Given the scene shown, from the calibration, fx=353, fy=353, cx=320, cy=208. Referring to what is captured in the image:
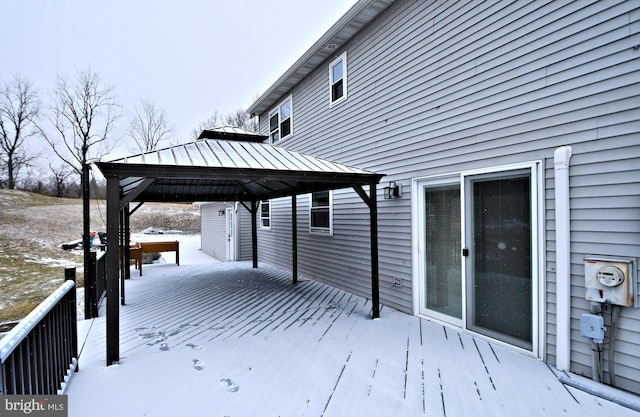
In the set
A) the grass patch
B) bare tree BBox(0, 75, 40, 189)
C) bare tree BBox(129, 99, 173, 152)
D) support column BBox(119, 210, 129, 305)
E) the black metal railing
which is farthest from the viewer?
bare tree BBox(129, 99, 173, 152)

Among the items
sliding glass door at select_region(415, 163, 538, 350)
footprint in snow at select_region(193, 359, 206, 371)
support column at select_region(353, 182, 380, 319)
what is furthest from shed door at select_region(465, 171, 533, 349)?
footprint in snow at select_region(193, 359, 206, 371)

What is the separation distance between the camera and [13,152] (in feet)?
96.2

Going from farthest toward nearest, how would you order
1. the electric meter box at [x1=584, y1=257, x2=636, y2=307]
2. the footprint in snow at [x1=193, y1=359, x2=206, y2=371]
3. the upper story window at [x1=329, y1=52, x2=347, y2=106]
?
the upper story window at [x1=329, y1=52, x2=347, y2=106] < the footprint in snow at [x1=193, y1=359, x2=206, y2=371] < the electric meter box at [x1=584, y1=257, x2=636, y2=307]

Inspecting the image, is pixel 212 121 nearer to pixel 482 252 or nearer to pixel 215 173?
pixel 215 173

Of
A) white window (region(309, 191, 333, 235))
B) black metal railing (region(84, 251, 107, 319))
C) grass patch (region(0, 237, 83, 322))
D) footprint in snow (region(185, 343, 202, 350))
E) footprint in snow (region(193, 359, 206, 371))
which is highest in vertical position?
white window (region(309, 191, 333, 235))

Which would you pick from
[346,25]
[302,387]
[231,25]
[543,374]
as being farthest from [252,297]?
[231,25]

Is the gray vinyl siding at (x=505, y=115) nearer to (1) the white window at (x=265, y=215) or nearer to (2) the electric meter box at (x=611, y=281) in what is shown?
(2) the electric meter box at (x=611, y=281)

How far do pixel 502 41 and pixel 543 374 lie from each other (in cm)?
338

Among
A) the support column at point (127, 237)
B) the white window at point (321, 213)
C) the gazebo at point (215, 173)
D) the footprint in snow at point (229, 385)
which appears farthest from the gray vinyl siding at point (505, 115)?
the support column at point (127, 237)

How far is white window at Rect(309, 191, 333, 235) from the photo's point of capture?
24.3 feet

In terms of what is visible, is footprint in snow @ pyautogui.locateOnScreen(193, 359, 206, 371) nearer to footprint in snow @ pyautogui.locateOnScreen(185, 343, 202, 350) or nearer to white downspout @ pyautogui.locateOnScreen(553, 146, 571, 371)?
footprint in snow @ pyautogui.locateOnScreen(185, 343, 202, 350)

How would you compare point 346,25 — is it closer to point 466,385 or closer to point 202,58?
point 466,385

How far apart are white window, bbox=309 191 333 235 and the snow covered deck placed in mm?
2335

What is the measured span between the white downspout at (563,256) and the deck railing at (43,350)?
4.07 m
